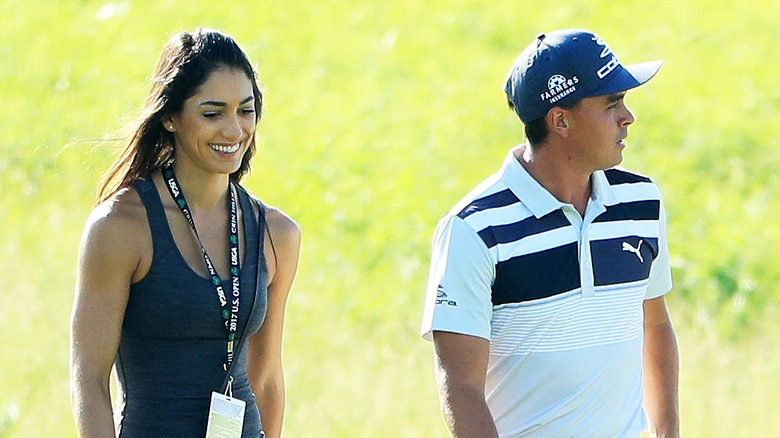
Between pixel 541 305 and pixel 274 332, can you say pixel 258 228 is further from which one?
pixel 541 305

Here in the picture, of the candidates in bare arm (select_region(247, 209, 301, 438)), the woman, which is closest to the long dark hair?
the woman

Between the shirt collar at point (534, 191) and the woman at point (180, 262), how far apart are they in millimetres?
610

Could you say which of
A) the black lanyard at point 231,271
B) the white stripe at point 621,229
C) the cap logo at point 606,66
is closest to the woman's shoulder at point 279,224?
the black lanyard at point 231,271

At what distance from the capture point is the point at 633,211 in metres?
3.47

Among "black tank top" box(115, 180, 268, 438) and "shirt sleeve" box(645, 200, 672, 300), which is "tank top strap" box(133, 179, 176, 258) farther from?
"shirt sleeve" box(645, 200, 672, 300)

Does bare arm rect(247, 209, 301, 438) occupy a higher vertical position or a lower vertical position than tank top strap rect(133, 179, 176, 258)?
lower

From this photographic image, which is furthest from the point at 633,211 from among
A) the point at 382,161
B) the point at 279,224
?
the point at 382,161

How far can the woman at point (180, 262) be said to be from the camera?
10.5 feet

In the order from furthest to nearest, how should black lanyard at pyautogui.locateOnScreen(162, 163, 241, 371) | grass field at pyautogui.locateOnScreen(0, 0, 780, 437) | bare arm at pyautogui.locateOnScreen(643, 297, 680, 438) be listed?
1. grass field at pyautogui.locateOnScreen(0, 0, 780, 437)
2. bare arm at pyautogui.locateOnScreen(643, 297, 680, 438)
3. black lanyard at pyautogui.locateOnScreen(162, 163, 241, 371)

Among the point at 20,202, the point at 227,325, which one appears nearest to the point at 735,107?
the point at 20,202

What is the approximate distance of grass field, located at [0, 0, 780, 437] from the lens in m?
6.83

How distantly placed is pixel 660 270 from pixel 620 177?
0.28m

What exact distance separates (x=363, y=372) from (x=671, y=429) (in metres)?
3.49

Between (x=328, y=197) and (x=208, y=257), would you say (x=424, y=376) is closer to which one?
(x=328, y=197)
